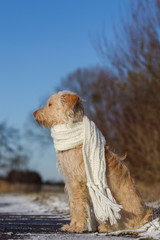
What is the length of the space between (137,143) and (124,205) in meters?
16.8

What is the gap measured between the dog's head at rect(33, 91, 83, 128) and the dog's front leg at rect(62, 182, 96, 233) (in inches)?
38.8

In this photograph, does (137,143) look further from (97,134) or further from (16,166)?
(97,134)

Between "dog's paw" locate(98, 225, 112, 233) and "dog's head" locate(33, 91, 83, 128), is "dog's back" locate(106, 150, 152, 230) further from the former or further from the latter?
"dog's head" locate(33, 91, 83, 128)

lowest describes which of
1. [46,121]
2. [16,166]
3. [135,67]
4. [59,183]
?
[59,183]

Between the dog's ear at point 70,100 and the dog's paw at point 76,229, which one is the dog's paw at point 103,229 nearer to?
the dog's paw at point 76,229

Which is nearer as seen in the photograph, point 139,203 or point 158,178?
point 139,203

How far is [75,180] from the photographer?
19.0 feet

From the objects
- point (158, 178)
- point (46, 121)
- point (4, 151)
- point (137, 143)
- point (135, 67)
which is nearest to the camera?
point (46, 121)

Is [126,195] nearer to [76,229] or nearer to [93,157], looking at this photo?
[93,157]

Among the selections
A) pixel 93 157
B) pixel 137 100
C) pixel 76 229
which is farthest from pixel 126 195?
pixel 137 100

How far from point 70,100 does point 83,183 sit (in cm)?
126

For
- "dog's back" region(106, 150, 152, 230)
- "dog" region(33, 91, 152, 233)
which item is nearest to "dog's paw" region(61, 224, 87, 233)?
"dog" region(33, 91, 152, 233)

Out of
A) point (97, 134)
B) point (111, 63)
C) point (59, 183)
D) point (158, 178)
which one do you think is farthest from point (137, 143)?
point (97, 134)

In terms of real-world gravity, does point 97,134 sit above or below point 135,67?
below
